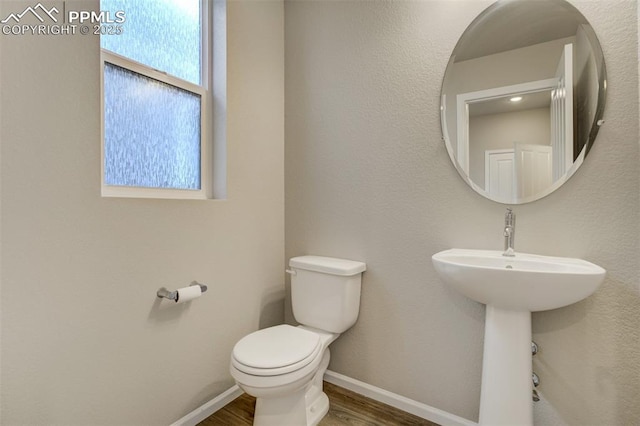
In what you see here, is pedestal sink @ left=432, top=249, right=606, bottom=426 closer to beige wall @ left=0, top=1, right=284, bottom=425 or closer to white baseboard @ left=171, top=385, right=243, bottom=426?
beige wall @ left=0, top=1, right=284, bottom=425

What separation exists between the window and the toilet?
0.80 meters

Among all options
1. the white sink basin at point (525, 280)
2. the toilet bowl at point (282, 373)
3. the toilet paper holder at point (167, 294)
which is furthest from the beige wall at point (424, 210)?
the toilet paper holder at point (167, 294)

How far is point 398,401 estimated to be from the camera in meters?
1.62

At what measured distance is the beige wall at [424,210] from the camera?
3.83ft

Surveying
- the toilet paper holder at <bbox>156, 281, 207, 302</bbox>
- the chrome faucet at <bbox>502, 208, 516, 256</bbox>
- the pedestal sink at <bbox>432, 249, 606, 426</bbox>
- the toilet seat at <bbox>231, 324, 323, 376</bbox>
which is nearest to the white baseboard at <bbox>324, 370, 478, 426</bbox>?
the pedestal sink at <bbox>432, 249, 606, 426</bbox>

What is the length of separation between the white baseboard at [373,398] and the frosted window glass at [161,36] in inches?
67.9

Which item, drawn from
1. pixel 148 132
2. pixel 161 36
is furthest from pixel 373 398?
pixel 161 36

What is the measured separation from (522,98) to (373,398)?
1.72 m

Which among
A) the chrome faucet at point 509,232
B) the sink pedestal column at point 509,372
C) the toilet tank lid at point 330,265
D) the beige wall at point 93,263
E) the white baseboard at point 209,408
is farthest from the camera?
the toilet tank lid at point 330,265

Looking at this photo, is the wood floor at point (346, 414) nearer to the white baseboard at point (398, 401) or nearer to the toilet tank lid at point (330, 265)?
the white baseboard at point (398, 401)

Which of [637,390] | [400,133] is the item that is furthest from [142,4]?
[637,390]

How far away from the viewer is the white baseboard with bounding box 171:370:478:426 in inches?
57.9

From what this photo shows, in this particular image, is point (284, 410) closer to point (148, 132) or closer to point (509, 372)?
point (509, 372)

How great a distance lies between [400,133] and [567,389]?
4.45 feet
